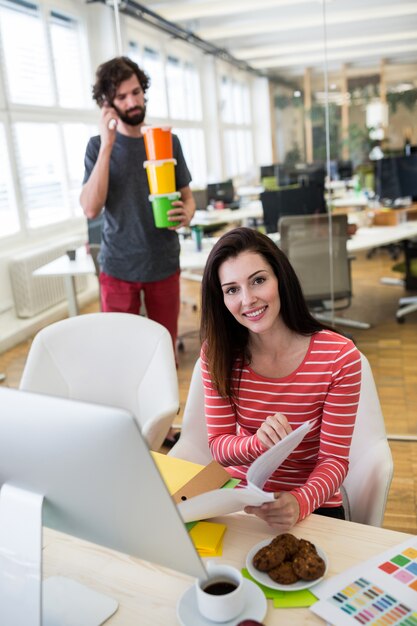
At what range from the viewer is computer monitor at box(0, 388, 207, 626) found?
2.45ft

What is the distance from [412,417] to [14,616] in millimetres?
2607

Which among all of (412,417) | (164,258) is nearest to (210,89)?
(164,258)

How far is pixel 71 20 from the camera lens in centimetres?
385

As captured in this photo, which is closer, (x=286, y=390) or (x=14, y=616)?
(x=14, y=616)

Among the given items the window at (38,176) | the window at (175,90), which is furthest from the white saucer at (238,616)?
the window at (38,176)

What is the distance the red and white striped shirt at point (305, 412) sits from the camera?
135cm

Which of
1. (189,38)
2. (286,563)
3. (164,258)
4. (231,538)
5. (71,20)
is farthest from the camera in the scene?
(71,20)

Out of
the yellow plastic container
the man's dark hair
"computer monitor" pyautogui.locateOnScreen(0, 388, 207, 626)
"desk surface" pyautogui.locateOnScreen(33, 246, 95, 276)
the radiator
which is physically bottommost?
the radiator

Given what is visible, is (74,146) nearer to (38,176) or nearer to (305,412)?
(38,176)

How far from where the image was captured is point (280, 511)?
1.08m

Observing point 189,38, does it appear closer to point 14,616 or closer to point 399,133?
point 399,133

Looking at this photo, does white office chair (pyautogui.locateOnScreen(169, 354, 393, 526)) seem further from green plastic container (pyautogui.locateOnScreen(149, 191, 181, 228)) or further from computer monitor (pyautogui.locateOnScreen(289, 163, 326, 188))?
computer monitor (pyautogui.locateOnScreen(289, 163, 326, 188))

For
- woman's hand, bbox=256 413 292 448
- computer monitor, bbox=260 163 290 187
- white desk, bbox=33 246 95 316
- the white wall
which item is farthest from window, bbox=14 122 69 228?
woman's hand, bbox=256 413 292 448

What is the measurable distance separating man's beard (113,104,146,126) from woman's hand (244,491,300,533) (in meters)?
1.90
